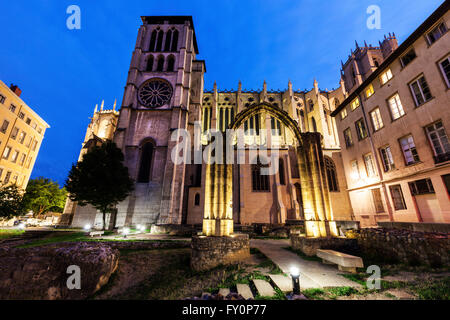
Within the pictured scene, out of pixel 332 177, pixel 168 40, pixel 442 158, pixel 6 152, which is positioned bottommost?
pixel 442 158

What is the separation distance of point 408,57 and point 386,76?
A: 1.62 meters

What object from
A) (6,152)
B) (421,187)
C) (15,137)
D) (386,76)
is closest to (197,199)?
(421,187)

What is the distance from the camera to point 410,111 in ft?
37.4

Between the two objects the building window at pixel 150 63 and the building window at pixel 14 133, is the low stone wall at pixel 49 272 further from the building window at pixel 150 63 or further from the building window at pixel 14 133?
the building window at pixel 150 63

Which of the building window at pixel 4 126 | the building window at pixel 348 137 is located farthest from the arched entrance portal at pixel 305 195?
the building window at pixel 4 126

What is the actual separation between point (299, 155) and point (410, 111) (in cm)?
874

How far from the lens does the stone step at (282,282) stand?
437 centimetres

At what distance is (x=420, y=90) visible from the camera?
1093 cm

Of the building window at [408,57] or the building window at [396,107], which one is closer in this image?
the building window at [408,57]

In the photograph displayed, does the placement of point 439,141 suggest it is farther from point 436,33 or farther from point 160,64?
point 160,64

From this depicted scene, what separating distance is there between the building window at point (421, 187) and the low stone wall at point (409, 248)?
5.94 metres

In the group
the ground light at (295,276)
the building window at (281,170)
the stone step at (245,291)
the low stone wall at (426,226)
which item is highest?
the building window at (281,170)
